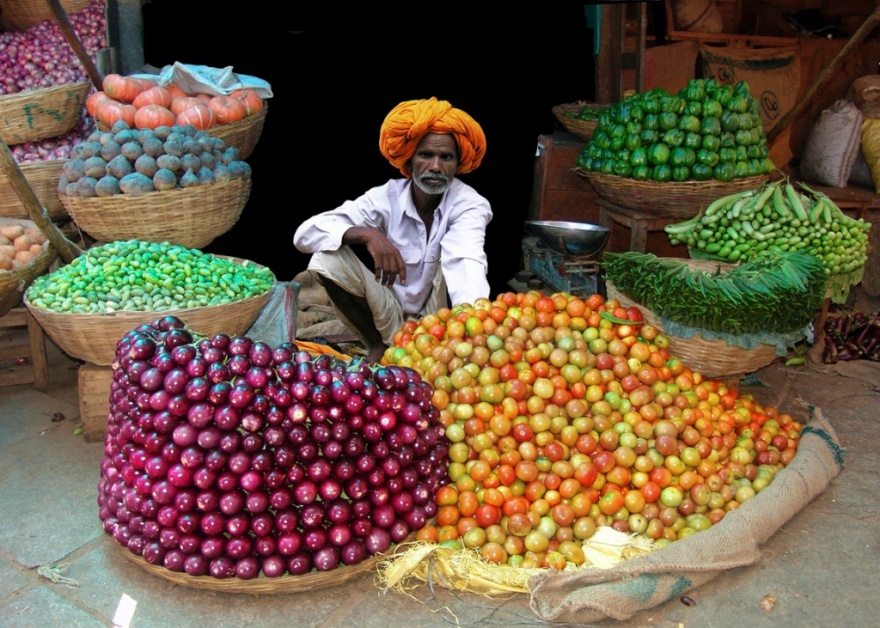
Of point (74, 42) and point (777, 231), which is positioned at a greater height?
point (74, 42)

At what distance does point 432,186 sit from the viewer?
3.62 meters

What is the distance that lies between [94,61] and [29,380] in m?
1.88

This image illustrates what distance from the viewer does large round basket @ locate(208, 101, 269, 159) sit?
3963 millimetres

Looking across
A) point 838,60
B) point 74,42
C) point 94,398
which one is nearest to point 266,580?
point 94,398

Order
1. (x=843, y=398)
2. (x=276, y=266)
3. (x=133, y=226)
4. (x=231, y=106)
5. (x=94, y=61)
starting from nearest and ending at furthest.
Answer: (x=133, y=226), (x=843, y=398), (x=231, y=106), (x=94, y=61), (x=276, y=266)

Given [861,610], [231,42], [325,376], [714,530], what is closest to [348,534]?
[325,376]

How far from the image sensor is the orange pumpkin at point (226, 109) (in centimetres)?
395

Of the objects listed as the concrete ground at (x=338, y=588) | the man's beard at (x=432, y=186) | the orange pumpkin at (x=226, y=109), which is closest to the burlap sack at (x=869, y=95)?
the concrete ground at (x=338, y=588)

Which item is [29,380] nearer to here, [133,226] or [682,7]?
[133,226]

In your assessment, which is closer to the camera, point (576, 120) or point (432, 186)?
point (432, 186)

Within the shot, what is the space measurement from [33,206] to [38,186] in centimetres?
54

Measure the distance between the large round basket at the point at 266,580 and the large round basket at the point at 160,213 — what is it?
1.72 meters

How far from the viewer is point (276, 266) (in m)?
4.86

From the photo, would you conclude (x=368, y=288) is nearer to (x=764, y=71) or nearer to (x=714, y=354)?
(x=714, y=354)
